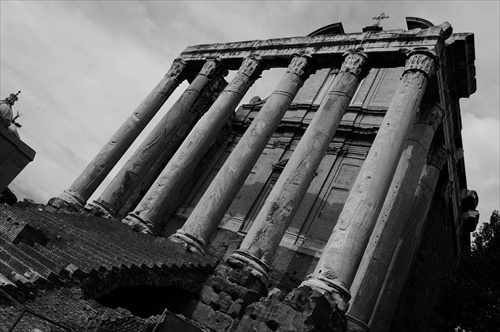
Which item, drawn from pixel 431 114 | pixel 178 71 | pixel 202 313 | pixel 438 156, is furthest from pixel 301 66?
pixel 202 313

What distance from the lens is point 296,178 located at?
491 inches

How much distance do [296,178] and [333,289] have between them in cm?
385

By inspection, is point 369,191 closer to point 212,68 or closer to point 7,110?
point 212,68

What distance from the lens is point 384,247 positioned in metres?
13.6

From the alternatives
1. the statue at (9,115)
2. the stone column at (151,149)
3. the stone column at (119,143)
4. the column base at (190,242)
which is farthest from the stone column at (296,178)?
the statue at (9,115)

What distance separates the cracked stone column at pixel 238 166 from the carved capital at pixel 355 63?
75.9 inches

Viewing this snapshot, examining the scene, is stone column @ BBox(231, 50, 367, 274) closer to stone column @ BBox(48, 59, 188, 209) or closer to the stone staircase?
the stone staircase

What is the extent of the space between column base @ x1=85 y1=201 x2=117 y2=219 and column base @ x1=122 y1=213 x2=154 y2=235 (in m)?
1.76

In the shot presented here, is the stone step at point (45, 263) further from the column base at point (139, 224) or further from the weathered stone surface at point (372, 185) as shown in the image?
the weathered stone surface at point (372, 185)

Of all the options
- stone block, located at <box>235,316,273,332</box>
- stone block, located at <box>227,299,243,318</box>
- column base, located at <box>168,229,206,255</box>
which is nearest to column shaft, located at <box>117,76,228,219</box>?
column base, located at <box>168,229,206,255</box>

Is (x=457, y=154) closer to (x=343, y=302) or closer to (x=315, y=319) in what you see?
(x=343, y=302)

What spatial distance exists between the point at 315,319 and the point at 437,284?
15886mm

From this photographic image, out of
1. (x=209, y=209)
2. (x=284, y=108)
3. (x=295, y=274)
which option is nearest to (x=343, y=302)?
(x=209, y=209)

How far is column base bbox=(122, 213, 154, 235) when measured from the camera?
14.0 metres
